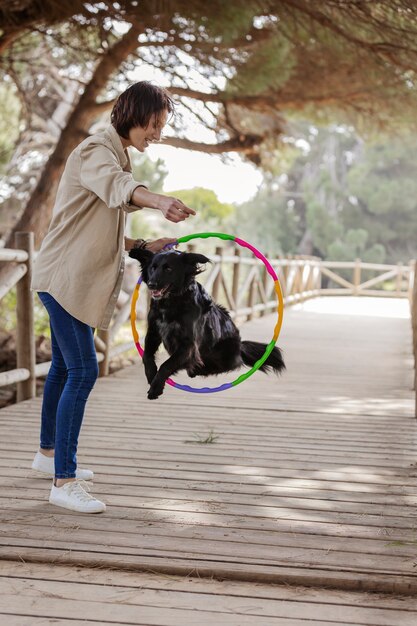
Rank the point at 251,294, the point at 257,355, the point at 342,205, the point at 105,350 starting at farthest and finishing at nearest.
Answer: the point at 342,205 → the point at 251,294 → the point at 105,350 → the point at 257,355

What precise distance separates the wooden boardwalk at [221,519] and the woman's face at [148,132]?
1.29m

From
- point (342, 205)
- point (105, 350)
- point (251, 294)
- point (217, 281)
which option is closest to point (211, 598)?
point (105, 350)

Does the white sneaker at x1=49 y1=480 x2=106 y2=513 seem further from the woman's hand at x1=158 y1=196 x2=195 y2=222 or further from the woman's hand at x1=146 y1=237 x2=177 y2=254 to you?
the woman's hand at x1=158 y1=196 x2=195 y2=222

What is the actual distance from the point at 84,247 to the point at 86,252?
0.02 m

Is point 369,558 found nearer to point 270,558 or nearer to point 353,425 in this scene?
point 270,558

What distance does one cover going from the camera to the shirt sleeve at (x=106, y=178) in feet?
8.42

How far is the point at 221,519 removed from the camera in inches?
116

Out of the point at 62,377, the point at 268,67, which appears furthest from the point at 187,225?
the point at 62,377

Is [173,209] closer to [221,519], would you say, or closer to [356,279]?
[221,519]

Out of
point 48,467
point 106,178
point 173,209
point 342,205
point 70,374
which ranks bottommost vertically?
point 48,467

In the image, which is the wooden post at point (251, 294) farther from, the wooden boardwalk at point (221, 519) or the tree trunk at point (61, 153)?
the wooden boardwalk at point (221, 519)

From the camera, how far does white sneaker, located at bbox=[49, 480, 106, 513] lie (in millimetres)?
2934

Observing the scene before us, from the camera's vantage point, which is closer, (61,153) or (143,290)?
(61,153)

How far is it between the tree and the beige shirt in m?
4.30
